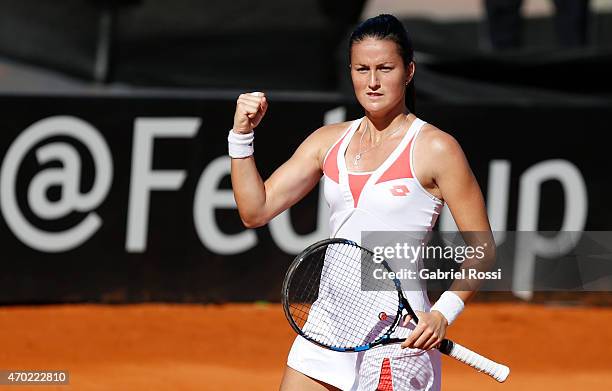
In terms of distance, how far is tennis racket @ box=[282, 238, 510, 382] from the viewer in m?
3.42

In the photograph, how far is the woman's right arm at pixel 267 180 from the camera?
367 cm

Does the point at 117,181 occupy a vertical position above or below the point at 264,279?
above

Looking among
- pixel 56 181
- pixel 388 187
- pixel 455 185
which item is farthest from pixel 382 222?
pixel 56 181

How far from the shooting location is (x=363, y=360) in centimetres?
351

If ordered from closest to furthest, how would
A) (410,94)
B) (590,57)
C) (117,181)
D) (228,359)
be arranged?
1. (410,94)
2. (228,359)
3. (117,181)
4. (590,57)

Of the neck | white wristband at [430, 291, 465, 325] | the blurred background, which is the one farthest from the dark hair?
the blurred background

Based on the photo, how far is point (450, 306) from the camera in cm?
338

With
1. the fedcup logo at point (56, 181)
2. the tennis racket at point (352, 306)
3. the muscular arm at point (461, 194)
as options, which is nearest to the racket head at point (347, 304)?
the tennis racket at point (352, 306)

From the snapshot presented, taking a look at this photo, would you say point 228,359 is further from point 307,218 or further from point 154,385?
point 307,218

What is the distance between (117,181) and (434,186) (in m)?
5.03

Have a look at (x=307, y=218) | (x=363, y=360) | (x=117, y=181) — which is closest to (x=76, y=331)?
(x=117, y=181)

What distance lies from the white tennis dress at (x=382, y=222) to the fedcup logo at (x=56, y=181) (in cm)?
482

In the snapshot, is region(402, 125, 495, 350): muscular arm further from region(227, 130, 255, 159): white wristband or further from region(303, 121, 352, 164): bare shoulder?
region(227, 130, 255, 159): white wristband

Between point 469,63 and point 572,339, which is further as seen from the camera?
point 469,63
